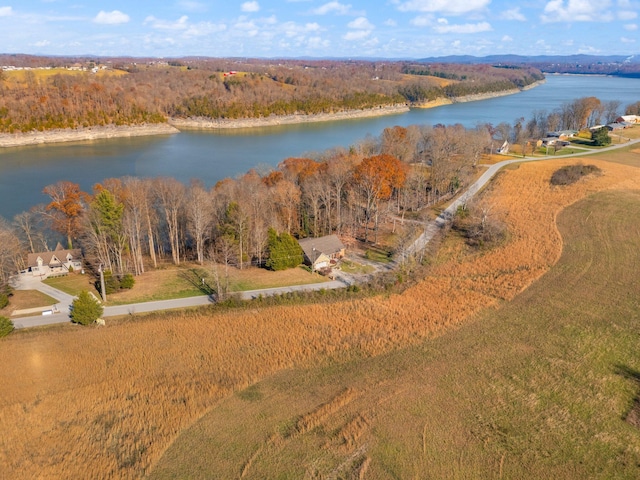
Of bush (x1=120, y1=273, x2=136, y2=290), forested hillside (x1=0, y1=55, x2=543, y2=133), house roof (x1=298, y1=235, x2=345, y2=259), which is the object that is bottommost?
bush (x1=120, y1=273, x2=136, y2=290)

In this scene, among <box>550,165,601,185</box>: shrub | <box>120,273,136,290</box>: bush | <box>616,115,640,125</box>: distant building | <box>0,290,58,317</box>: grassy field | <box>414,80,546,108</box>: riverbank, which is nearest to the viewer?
<box>0,290,58,317</box>: grassy field

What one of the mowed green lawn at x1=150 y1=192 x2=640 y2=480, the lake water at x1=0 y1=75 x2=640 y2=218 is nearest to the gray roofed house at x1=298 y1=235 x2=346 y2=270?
the mowed green lawn at x1=150 y1=192 x2=640 y2=480

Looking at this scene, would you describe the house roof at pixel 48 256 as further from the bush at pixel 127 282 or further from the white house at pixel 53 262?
the bush at pixel 127 282

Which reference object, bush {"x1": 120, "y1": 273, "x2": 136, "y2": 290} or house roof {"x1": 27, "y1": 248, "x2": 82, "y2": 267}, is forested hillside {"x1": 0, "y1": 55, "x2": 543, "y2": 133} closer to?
house roof {"x1": 27, "y1": 248, "x2": 82, "y2": 267}

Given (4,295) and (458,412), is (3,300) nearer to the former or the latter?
(4,295)

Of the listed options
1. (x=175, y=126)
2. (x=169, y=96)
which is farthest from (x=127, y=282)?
(x=169, y=96)

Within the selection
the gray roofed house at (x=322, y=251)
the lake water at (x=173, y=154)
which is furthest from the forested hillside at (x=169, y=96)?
the gray roofed house at (x=322, y=251)

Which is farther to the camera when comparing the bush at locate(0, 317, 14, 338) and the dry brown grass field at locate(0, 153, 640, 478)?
the bush at locate(0, 317, 14, 338)

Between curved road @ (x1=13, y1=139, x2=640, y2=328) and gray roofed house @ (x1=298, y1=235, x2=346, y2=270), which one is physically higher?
gray roofed house @ (x1=298, y1=235, x2=346, y2=270)
